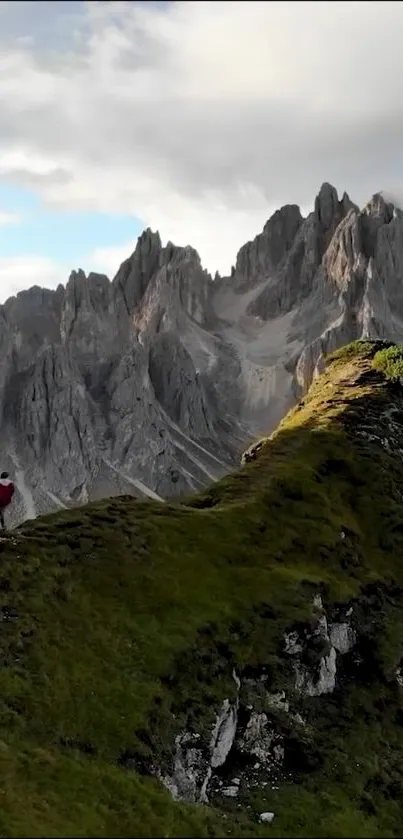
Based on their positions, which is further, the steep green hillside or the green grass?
the green grass

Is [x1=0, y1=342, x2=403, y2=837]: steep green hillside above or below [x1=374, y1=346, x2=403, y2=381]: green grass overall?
below

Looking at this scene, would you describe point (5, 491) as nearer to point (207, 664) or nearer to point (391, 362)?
point (207, 664)

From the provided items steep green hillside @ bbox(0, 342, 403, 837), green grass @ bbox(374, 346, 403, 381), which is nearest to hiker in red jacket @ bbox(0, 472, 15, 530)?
steep green hillside @ bbox(0, 342, 403, 837)

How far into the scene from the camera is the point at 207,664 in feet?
105

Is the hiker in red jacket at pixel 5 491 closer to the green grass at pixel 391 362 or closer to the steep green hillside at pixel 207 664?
the steep green hillside at pixel 207 664

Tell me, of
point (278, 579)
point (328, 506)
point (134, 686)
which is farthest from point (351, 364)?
point (134, 686)

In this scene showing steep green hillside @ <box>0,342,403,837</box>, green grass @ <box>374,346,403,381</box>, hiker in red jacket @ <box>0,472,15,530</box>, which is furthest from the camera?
green grass @ <box>374,346,403,381</box>

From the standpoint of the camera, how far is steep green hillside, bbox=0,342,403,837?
24219 millimetres

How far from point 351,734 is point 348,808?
631cm

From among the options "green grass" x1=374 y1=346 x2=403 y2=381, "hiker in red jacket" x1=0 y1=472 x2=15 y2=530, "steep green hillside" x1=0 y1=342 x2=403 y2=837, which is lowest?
"steep green hillside" x1=0 y1=342 x2=403 y2=837

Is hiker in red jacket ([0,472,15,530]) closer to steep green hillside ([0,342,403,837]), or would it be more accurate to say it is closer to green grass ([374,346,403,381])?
steep green hillside ([0,342,403,837])

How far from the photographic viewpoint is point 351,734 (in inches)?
1348

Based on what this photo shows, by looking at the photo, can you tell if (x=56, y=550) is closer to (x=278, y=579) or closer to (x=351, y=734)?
(x=278, y=579)

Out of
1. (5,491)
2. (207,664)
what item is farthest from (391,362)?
(207,664)
